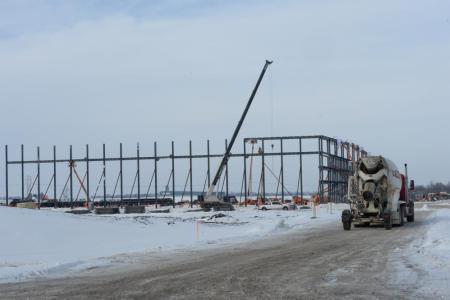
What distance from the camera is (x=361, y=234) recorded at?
28.2 metres

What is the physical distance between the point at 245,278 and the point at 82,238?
12881mm

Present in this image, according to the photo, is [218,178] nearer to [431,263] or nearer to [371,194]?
[371,194]

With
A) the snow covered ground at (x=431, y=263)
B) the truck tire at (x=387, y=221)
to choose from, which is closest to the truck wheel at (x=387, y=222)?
the truck tire at (x=387, y=221)

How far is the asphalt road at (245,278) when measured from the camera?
11.4 m

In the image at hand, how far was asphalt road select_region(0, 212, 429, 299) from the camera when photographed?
1138 cm

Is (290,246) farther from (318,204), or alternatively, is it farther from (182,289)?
(318,204)

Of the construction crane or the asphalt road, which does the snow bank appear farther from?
the construction crane

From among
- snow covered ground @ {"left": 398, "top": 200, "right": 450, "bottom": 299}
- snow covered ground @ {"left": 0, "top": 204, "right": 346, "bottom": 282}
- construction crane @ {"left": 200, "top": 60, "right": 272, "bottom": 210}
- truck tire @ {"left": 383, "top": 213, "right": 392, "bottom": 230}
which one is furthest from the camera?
construction crane @ {"left": 200, "top": 60, "right": 272, "bottom": 210}

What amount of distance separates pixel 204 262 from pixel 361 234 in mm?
12781

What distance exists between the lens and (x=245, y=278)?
13.6 metres

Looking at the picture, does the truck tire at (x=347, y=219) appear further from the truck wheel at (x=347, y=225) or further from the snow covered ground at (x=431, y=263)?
the snow covered ground at (x=431, y=263)

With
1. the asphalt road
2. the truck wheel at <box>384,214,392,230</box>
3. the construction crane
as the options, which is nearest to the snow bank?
the asphalt road

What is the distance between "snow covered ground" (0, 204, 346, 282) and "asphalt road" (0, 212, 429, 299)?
1.44 m

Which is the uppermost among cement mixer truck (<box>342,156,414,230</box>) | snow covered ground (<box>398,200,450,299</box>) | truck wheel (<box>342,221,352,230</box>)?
cement mixer truck (<box>342,156,414,230</box>)
